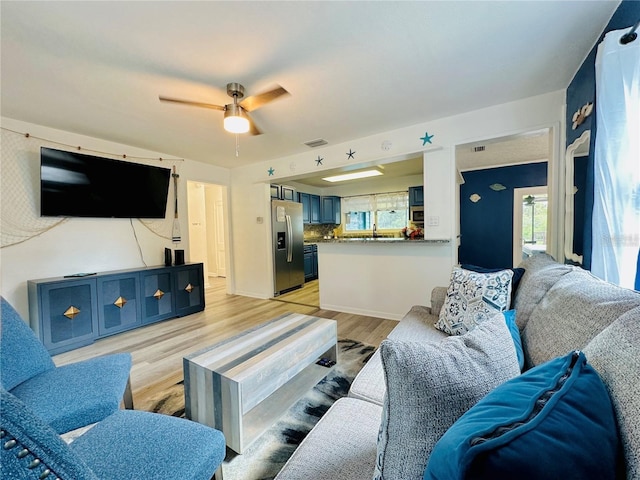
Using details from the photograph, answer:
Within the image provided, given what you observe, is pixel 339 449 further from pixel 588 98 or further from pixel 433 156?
pixel 433 156

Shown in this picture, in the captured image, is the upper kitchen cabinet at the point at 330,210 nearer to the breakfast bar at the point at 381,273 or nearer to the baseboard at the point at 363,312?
the breakfast bar at the point at 381,273

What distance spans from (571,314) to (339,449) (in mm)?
951

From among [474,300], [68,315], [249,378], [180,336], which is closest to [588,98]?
[474,300]

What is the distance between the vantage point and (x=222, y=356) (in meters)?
1.48

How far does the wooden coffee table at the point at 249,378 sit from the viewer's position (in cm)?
127

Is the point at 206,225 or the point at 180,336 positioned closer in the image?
the point at 180,336

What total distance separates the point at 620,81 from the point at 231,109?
238 cm

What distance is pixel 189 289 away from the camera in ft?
12.3

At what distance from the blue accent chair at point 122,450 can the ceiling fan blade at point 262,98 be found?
1979 mm

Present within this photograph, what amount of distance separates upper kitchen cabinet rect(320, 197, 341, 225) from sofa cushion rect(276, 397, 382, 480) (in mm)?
5665

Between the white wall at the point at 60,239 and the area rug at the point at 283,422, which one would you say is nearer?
the area rug at the point at 283,422

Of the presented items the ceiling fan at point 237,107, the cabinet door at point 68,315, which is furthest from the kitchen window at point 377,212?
the cabinet door at point 68,315

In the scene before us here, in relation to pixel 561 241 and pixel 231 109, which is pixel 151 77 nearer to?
pixel 231 109

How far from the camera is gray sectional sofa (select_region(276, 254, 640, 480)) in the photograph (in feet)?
1.61
